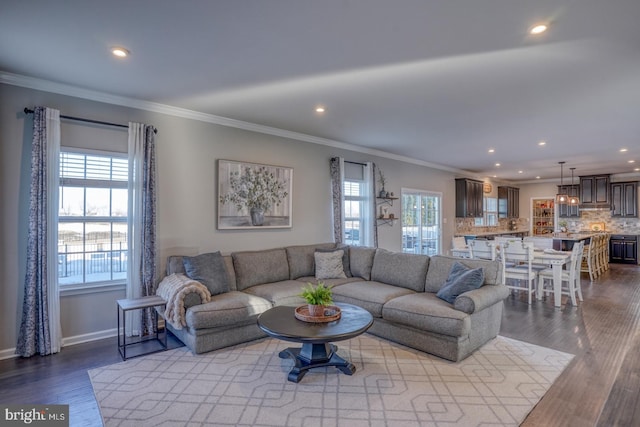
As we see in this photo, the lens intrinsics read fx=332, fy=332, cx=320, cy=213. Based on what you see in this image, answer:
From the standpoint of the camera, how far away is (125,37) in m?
2.61

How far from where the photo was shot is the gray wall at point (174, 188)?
3361 mm

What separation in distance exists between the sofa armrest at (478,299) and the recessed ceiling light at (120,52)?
385cm

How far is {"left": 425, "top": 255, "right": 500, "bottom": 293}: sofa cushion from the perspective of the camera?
12.5 ft

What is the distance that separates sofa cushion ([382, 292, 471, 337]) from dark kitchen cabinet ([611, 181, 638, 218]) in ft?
31.6

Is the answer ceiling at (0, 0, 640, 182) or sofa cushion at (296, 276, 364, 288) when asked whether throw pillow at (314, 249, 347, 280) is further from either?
ceiling at (0, 0, 640, 182)

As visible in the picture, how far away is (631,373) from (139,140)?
5.61m

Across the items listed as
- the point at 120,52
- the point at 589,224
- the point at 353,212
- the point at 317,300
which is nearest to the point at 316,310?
the point at 317,300

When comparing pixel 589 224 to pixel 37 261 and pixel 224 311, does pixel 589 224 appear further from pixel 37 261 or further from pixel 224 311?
pixel 37 261

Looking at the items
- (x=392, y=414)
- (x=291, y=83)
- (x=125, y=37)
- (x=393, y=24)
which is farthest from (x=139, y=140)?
(x=392, y=414)

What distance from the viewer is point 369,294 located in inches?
158

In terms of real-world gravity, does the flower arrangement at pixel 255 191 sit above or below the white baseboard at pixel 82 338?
above

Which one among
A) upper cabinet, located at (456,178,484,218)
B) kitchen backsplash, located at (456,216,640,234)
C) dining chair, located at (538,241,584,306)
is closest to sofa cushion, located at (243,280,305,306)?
dining chair, located at (538,241,584,306)

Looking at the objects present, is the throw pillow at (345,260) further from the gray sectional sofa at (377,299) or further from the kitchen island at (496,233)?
the kitchen island at (496,233)

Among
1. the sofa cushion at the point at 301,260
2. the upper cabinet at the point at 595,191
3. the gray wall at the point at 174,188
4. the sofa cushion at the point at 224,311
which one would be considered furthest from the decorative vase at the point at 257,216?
the upper cabinet at the point at 595,191
